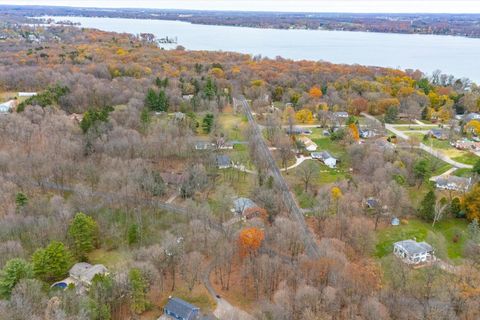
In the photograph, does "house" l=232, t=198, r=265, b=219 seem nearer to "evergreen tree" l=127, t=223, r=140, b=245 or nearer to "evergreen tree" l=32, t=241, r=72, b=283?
"evergreen tree" l=127, t=223, r=140, b=245

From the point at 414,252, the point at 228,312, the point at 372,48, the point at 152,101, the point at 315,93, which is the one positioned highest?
the point at 372,48

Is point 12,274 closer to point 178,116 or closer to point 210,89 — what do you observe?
point 178,116

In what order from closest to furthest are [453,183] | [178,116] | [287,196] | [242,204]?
[242,204], [287,196], [453,183], [178,116]

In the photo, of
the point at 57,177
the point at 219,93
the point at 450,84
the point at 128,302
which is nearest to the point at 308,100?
the point at 219,93

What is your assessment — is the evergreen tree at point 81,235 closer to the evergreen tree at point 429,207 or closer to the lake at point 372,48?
the evergreen tree at point 429,207

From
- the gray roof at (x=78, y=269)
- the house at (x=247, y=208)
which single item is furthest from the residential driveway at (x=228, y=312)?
the house at (x=247, y=208)

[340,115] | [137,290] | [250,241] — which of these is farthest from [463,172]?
[137,290]

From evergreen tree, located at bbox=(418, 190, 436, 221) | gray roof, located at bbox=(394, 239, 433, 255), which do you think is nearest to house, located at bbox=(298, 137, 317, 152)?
evergreen tree, located at bbox=(418, 190, 436, 221)
